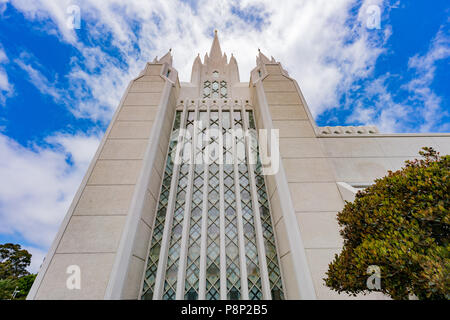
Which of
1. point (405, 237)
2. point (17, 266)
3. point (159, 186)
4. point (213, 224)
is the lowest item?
point (405, 237)

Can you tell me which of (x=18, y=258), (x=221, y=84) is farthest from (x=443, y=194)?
(x=18, y=258)

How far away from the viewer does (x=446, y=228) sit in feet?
9.77

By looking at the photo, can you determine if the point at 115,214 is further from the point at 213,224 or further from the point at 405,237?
the point at 405,237

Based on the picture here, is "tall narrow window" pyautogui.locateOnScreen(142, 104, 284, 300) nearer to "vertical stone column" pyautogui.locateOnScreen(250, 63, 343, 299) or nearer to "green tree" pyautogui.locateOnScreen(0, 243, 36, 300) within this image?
"vertical stone column" pyautogui.locateOnScreen(250, 63, 343, 299)

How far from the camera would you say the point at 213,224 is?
7.98 m

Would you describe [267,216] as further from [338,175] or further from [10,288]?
[10,288]

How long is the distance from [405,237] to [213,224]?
6.30 metres

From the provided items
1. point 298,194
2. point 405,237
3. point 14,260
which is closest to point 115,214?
point 298,194

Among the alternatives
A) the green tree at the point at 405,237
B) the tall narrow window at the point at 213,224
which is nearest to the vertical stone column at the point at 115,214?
the tall narrow window at the point at 213,224

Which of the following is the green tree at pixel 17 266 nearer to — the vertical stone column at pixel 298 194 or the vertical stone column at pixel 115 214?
the vertical stone column at pixel 115 214

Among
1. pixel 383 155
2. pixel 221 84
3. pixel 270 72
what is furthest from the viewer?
pixel 221 84

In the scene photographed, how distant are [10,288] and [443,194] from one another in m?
46.0

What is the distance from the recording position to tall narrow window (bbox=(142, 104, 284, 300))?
262 inches
